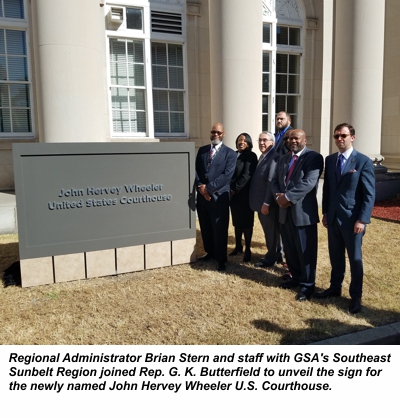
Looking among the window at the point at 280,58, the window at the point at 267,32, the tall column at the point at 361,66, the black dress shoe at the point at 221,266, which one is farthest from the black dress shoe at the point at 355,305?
the window at the point at 267,32

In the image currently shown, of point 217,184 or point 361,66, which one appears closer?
point 217,184

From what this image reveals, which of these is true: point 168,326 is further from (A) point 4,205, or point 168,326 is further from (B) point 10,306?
(A) point 4,205

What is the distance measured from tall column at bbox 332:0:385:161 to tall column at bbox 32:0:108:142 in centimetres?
609

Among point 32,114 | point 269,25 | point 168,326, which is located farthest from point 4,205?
point 269,25

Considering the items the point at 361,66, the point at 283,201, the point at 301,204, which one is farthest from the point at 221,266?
the point at 361,66

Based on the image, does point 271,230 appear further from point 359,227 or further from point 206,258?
point 359,227

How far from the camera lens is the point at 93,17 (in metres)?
7.44

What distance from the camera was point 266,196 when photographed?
516 centimetres

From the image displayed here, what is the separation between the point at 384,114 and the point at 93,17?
9961 millimetres

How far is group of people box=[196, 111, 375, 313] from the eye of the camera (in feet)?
13.5

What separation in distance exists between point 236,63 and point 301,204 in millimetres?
5179

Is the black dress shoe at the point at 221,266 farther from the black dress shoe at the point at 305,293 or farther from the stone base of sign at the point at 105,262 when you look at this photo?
the black dress shoe at the point at 305,293

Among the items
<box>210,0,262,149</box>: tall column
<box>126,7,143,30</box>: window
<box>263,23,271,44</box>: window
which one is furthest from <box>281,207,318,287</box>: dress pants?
<box>263,23,271,44</box>: window

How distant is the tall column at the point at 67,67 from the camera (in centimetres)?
709
